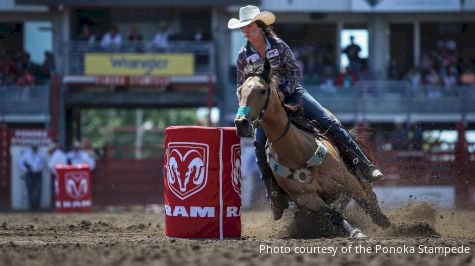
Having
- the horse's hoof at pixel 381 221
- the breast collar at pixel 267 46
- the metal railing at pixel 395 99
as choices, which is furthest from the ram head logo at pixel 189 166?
the metal railing at pixel 395 99

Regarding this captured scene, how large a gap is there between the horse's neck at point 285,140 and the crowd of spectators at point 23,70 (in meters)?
15.5

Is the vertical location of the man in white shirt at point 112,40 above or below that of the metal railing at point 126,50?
above

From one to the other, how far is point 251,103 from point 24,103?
619 inches

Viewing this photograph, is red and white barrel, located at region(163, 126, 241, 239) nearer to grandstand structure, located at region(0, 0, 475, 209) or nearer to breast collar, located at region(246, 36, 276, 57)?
breast collar, located at region(246, 36, 276, 57)

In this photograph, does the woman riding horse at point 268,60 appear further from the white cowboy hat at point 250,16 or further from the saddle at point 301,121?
the saddle at point 301,121

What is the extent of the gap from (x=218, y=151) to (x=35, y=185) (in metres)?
13.3

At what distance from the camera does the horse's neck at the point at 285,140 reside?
8344 mm

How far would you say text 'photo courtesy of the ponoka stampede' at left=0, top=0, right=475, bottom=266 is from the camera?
8.64 metres

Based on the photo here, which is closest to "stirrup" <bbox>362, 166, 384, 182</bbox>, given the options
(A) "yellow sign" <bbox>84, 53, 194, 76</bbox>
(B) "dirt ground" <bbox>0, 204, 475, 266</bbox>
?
(B) "dirt ground" <bbox>0, 204, 475, 266</bbox>

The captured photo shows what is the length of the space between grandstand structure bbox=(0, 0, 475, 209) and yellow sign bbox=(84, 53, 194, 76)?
3 centimetres

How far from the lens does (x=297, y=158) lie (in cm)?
855

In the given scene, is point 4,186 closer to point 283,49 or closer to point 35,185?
point 35,185

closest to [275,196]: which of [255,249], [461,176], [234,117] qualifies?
[255,249]

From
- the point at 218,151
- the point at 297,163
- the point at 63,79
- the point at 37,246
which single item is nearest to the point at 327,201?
the point at 297,163
